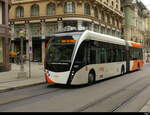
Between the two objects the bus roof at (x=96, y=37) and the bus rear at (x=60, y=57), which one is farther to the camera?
the bus roof at (x=96, y=37)

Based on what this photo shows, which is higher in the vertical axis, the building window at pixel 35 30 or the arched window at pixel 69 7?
the arched window at pixel 69 7

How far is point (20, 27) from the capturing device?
46.4 meters

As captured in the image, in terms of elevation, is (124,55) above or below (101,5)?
below

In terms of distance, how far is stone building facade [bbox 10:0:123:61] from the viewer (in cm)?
4266

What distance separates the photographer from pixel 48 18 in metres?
43.7


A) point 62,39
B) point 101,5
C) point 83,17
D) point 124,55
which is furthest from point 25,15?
point 62,39

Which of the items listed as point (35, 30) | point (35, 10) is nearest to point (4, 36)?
point (35, 30)

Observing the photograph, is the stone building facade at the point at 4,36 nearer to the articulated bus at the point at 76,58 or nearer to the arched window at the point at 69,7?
the articulated bus at the point at 76,58

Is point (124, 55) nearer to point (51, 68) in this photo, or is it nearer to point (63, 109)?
point (51, 68)

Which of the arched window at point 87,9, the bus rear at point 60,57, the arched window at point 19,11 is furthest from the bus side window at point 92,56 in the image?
the arched window at point 19,11

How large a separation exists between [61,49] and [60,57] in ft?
1.40

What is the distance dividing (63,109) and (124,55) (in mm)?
14151

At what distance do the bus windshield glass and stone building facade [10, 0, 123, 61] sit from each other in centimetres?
2778

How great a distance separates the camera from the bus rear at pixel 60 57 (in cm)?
1266
